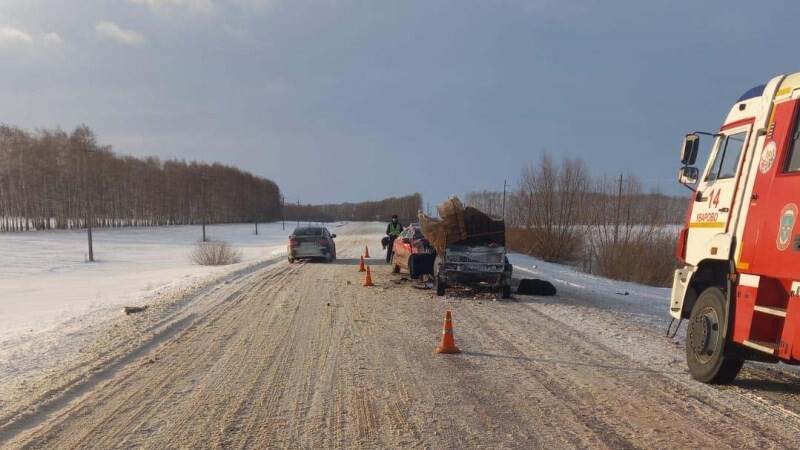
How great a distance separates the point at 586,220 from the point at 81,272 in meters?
29.4

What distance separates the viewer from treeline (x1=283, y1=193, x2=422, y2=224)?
134 meters

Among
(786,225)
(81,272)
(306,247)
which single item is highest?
(786,225)

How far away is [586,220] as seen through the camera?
100 feet

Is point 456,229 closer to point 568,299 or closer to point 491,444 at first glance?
point 568,299

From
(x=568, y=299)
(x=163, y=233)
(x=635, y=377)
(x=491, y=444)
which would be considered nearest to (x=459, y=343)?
(x=635, y=377)

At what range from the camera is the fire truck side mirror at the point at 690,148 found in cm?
634

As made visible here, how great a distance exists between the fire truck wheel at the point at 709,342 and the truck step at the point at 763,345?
0.42 m

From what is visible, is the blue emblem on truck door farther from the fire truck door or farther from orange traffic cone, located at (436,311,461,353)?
orange traffic cone, located at (436,311,461,353)

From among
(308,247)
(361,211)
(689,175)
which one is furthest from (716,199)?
(361,211)

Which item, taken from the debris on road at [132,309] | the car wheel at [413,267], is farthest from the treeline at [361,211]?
the debris on road at [132,309]

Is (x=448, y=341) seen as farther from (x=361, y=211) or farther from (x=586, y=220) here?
(x=361, y=211)

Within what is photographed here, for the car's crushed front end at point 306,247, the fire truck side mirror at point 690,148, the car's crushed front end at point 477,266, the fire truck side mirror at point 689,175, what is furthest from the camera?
the car's crushed front end at point 306,247

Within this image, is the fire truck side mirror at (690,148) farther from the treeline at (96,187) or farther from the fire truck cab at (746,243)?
the treeline at (96,187)

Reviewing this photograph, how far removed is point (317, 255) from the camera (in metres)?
21.6
